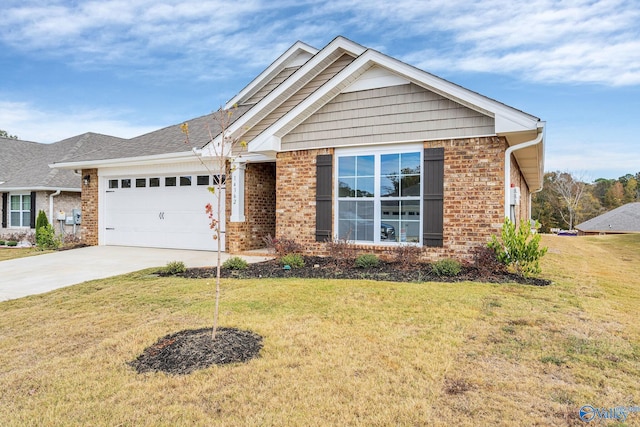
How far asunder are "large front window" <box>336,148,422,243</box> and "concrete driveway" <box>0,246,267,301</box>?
105 inches

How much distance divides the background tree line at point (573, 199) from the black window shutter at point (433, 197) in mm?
42272

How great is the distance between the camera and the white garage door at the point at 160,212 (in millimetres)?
11664

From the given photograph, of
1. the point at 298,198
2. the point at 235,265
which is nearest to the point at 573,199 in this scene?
the point at 298,198

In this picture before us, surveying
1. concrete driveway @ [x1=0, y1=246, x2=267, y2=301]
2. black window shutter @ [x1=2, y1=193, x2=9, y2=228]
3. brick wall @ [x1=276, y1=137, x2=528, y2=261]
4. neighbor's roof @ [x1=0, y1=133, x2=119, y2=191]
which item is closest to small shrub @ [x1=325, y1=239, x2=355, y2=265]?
brick wall @ [x1=276, y1=137, x2=528, y2=261]

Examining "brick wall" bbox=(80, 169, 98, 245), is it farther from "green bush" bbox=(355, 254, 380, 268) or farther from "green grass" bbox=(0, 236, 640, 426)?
"green bush" bbox=(355, 254, 380, 268)

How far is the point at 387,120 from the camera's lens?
837cm

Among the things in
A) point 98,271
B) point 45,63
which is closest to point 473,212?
point 98,271

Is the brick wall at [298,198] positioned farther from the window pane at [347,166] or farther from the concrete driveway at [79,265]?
the concrete driveway at [79,265]

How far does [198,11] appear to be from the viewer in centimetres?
1066

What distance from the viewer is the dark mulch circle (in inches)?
132

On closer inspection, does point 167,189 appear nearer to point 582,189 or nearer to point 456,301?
point 456,301

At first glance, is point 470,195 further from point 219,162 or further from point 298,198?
point 219,162

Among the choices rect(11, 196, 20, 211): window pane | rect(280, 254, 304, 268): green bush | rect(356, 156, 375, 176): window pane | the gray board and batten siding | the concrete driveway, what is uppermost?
the gray board and batten siding

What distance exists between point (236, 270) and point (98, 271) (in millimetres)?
3199
